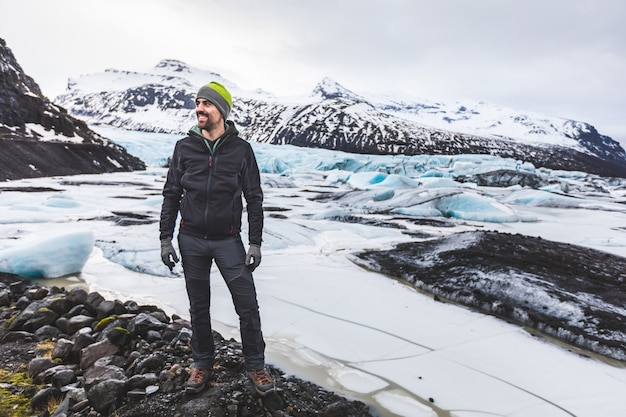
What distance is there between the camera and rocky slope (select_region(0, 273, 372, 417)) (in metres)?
2.63

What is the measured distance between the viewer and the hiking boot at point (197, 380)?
2672mm

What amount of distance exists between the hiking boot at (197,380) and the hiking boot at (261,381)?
0.33 m

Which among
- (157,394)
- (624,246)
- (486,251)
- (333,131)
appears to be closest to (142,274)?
(157,394)

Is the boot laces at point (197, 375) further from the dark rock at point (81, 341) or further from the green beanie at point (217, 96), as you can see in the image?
the green beanie at point (217, 96)

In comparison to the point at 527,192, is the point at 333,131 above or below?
above

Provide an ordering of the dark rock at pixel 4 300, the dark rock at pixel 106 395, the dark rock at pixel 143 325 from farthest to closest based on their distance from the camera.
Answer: the dark rock at pixel 4 300, the dark rock at pixel 143 325, the dark rock at pixel 106 395

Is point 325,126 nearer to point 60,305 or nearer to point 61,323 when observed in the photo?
A: point 60,305

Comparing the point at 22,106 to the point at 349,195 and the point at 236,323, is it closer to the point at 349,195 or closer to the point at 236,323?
the point at 349,195

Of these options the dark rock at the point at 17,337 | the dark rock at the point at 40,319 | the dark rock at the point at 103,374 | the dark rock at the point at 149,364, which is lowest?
the dark rock at the point at 17,337

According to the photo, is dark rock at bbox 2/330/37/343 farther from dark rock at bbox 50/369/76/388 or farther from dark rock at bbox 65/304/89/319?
dark rock at bbox 50/369/76/388

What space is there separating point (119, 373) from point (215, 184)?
1.80 metres

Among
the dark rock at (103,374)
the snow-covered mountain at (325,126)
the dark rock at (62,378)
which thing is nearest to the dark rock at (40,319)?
the dark rock at (62,378)

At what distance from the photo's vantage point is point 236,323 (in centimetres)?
459

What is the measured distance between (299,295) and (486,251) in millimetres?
4250
